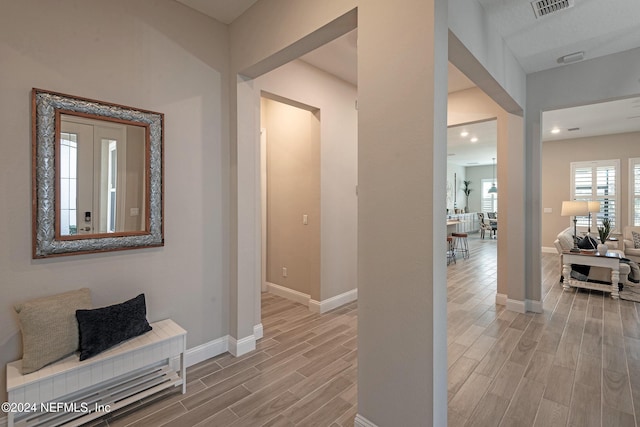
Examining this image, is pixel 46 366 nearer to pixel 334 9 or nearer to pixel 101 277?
pixel 101 277

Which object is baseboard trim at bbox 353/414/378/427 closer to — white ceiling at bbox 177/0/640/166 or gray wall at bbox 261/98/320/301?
gray wall at bbox 261/98/320/301

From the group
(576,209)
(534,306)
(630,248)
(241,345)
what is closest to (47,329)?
(241,345)

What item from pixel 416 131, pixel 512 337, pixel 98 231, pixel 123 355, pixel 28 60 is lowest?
pixel 512 337

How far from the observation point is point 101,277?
2.10 m

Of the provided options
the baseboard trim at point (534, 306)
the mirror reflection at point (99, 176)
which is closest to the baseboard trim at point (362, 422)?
the mirror reflection at point (99, 176)

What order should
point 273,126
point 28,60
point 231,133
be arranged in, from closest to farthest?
1. point 28,60
2. point 231,133
3. point 273,126

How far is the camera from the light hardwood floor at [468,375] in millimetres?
Answer: 1972

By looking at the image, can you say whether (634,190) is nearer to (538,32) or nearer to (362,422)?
(538,32)

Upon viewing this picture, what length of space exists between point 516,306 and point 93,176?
15.7 ft

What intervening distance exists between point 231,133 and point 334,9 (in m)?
1.37

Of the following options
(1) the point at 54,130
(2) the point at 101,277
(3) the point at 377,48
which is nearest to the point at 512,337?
(3) the point at 377,48

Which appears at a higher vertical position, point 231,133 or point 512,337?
point 231,133

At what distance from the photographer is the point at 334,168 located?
3975 mm

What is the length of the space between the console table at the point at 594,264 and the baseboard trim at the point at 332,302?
3.55m
